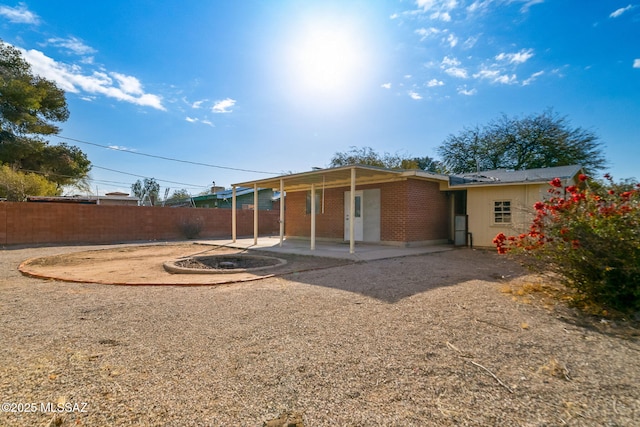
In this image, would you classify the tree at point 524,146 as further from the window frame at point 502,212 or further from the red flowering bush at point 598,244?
the red flowering bush at point 598,244

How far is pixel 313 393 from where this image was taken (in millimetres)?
2055

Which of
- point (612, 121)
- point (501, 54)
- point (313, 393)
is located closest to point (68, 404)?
point (313, 393)

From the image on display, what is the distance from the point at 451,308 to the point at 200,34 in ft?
34.9

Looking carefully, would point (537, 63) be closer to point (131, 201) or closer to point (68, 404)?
point (68, 404)

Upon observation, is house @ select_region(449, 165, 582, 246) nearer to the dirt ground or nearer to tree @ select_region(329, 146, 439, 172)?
the dirt ground

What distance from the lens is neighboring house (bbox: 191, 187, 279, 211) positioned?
2675 cm

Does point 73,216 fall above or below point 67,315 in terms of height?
above

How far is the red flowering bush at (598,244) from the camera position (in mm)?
3545

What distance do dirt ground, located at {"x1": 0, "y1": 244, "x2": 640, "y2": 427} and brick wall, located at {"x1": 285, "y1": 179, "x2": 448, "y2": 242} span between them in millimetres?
5989

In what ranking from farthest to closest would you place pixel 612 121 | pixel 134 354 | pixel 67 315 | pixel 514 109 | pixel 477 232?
pixel 514 109, pixel 612 121, pixel 477 232, pixel 67 315, pixel 134 354

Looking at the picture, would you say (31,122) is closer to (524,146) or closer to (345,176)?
(345,176)

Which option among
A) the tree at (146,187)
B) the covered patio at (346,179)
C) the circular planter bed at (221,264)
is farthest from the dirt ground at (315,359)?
the tree at (146,187)

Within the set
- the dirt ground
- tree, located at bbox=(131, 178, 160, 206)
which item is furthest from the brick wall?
tree, located at bbox=(131, 178, 160, 206)

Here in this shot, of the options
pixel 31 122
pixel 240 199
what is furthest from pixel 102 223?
pixel 240 199
